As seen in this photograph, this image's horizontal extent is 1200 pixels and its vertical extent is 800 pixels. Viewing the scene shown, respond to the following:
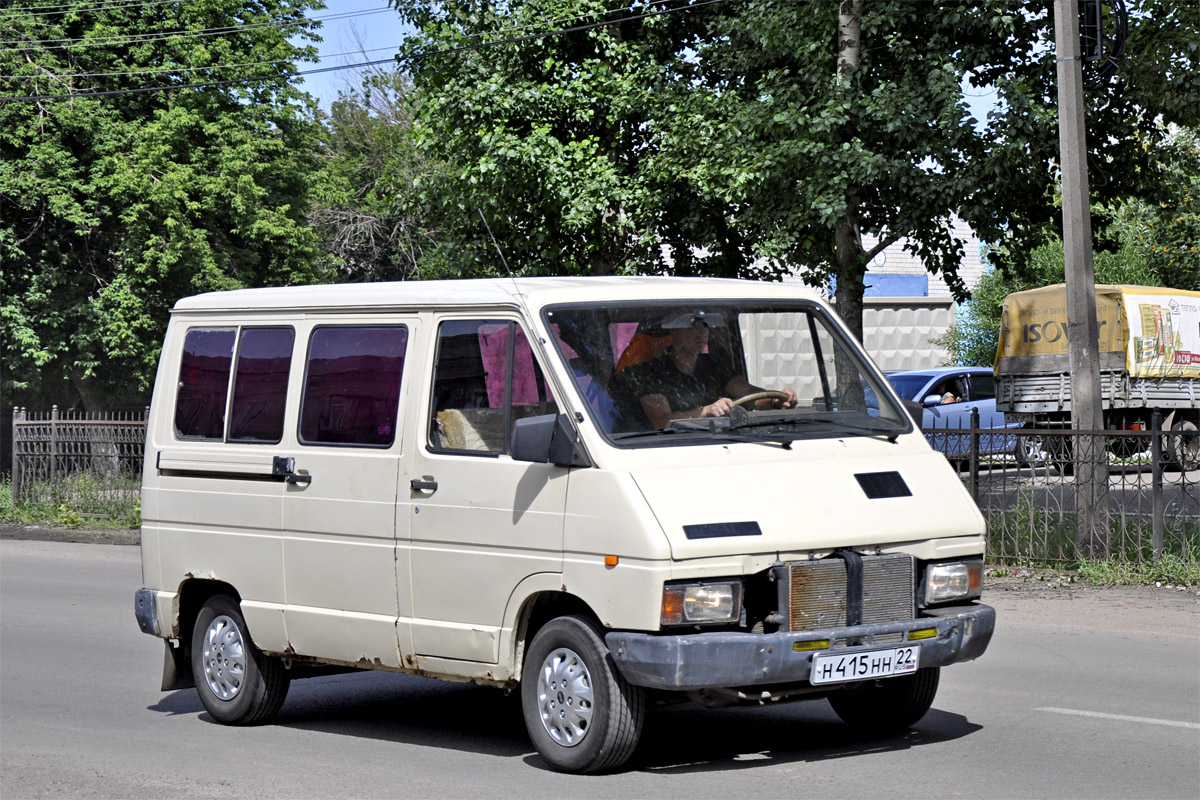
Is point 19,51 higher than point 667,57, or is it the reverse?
point 19,51

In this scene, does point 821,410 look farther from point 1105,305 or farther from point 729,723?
point 1105,305

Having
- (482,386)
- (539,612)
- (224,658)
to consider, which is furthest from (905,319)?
(539,612)

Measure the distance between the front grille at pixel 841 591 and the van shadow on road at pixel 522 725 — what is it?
2.05ft

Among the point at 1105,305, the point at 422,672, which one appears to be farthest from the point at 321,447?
the point at 1105,305

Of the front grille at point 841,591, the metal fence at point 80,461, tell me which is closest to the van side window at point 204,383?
the front grille at point 841,591

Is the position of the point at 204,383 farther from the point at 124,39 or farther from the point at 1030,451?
the point at 124,39

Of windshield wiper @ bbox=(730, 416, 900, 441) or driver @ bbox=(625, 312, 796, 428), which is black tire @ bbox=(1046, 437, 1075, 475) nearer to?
windshield wiper @ bbox=(730, 416, 900, 441)

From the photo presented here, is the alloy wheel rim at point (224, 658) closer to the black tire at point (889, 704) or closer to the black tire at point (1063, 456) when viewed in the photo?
the black tire at point (889, 704)

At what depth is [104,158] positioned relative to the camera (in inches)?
1207

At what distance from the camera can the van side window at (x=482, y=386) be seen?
6.90 metres

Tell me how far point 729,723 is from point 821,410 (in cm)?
169

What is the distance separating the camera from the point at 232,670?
8.20 metres

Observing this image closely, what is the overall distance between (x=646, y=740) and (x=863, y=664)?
1.38 m

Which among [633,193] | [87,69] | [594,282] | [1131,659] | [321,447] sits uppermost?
[87,69]
